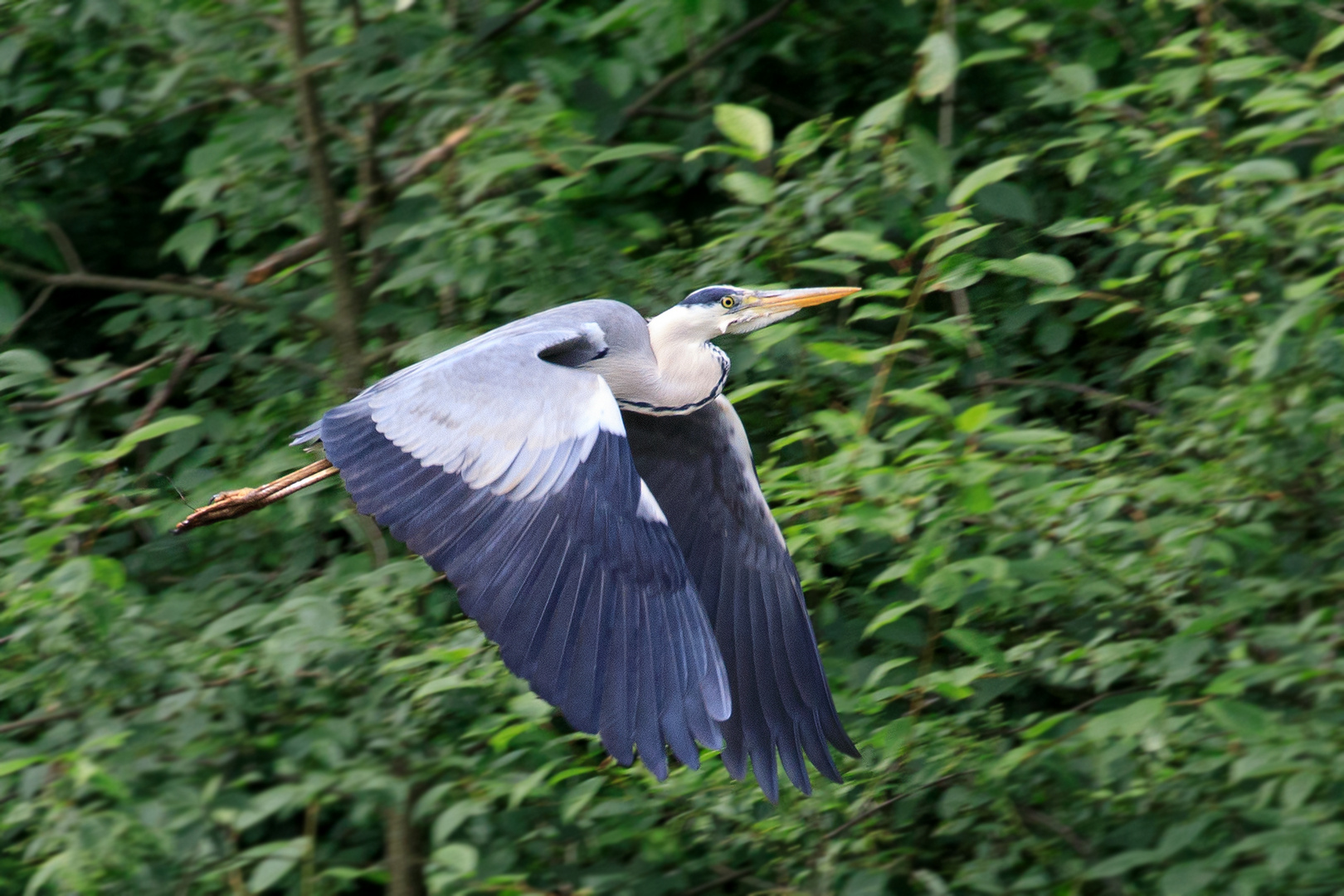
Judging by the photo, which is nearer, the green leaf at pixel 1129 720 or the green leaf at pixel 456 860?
the green leaf at pixel 1129 720

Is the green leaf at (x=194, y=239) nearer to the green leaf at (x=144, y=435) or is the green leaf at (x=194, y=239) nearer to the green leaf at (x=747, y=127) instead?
the green leaf at (x=144, y=435)

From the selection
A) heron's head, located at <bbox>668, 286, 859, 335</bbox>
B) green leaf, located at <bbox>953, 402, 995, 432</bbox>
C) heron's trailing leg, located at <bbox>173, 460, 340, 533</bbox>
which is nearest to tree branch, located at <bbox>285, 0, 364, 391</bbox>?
heron's trailing leg, located at <bbox>173, 460, 340, 533</bbox>

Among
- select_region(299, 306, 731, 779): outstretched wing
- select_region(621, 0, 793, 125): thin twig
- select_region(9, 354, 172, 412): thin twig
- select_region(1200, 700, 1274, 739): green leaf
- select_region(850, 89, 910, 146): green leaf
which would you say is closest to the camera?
select_region(299, 306, 731, 779): outstretched wing

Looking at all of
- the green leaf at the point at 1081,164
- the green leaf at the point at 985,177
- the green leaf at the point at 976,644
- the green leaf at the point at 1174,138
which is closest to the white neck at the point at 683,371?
the green leaf at the point at 985,177

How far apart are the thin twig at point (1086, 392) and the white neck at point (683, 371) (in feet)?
2.58

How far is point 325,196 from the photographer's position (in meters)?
4.29

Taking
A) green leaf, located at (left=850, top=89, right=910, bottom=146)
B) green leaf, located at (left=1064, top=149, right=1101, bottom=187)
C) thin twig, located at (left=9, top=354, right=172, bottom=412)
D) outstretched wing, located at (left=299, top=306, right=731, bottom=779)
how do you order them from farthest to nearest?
thin twig, located at (left=9, top=354, right=172, bottom=412)
green leaf, located at (left=1064, top=149, right=1101, bottom=187)
green leaf, located at (left=850, top=89, right=910, bottom=146)
outstretched wing, located at (left=299, top=306, right=731, bottom=779)

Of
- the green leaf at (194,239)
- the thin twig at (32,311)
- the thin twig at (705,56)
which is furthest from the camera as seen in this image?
the thin twig at (705,56)

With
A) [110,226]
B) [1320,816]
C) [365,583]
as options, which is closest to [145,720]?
[365,583]

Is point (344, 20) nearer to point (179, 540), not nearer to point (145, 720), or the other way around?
point (179, 540)

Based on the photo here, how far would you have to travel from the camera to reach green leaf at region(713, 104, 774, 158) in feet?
12.2

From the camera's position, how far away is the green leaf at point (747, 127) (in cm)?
372

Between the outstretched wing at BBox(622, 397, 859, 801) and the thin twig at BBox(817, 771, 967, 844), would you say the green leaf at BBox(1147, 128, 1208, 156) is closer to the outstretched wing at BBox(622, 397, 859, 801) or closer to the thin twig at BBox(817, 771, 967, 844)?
the outstretched wing at BBox(622, 397, 859, 801)

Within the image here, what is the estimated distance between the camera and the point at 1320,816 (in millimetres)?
2979
